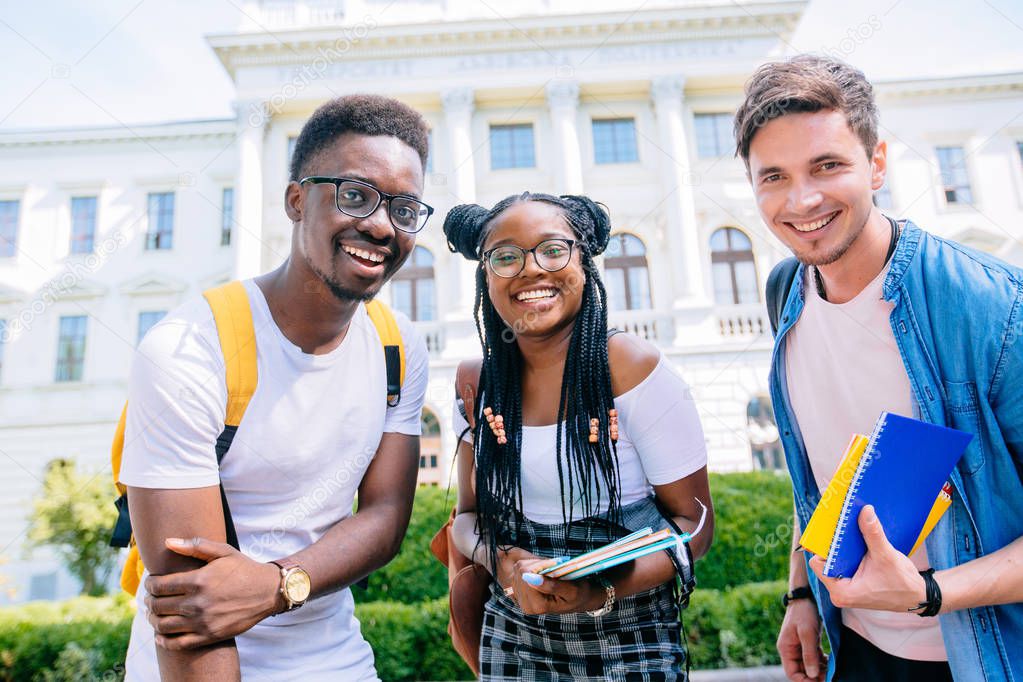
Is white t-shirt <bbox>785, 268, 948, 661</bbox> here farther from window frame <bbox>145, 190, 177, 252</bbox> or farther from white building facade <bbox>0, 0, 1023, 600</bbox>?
window frame <bbox>145, 190, 177, 252</bbox>

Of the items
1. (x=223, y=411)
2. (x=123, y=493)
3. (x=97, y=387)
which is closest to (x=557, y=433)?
(x=223, y=411)

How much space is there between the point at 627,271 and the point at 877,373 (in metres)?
17.5

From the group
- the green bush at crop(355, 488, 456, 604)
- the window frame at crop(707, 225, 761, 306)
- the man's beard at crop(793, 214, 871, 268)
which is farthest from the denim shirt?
the window frame at crop(707, 225, 761, 306)

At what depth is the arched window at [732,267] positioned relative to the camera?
18703 millimetres

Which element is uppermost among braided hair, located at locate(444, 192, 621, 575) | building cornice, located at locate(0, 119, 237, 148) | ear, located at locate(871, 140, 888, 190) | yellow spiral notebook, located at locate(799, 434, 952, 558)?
building cornice, located at locate(0, 119, 237, 148)

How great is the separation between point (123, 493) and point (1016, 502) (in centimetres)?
236

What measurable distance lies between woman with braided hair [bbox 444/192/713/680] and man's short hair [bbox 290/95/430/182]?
412mm

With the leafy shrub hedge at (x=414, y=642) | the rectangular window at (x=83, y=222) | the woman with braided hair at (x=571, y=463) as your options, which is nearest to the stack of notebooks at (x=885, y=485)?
the woman with braided hair at (x=571, y=463)

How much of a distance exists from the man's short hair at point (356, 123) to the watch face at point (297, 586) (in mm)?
1283

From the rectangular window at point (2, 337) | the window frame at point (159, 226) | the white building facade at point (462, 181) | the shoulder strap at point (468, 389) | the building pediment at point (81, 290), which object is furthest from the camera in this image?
the window frame at point (159, 226)

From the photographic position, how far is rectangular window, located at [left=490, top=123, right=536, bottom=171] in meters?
19.3

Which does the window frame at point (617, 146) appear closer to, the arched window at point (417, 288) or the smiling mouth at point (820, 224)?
the arched window at point (417, 288)

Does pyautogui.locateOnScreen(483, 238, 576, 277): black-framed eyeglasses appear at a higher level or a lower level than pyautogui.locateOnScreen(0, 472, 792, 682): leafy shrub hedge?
higher

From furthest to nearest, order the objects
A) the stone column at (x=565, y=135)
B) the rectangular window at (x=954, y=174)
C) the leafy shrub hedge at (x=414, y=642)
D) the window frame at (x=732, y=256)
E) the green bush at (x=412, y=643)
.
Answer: the rectangular window at (x=954, y=174) < the window frame at (x=732, y=256) < the stone column at (x=565, y=135) < the green bush at (x=412, y=643) < the leafy shrub hedge at (x=414, y=642)
